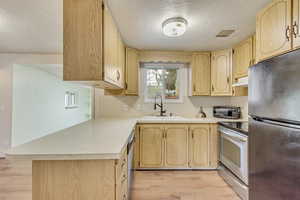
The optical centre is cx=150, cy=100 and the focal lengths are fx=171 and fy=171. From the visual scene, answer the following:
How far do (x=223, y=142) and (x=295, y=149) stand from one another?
1.62 meters

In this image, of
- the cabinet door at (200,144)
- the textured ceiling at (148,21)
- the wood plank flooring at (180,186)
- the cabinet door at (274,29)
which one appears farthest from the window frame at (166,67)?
the cabinet door at (274,29)

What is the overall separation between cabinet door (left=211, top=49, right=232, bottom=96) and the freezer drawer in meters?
1.55

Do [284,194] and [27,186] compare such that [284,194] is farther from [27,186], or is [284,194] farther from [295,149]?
[27,186]

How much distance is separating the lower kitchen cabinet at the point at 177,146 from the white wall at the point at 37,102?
2.76 m

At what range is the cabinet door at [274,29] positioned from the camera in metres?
1.50

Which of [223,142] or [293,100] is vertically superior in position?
[293,100]

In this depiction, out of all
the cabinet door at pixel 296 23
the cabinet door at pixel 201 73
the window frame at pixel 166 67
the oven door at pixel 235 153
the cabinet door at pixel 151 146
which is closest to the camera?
the cabinet door at pixel 296 23

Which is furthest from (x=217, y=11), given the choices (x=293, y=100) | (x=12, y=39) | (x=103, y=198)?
(x=12, y=39)

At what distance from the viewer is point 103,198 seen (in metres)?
1.17

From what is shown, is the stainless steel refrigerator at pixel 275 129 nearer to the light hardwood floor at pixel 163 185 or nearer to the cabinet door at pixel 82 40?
the light hardwood floor at pixel 163 185

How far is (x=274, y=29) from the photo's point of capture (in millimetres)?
1644

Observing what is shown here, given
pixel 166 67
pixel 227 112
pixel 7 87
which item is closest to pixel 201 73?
pixel 166 67

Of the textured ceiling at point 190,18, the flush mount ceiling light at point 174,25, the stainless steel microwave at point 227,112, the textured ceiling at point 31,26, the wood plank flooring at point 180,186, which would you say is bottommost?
the wood plank flooring at point 180,186

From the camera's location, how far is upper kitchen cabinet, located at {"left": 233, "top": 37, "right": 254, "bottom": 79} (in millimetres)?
2553
